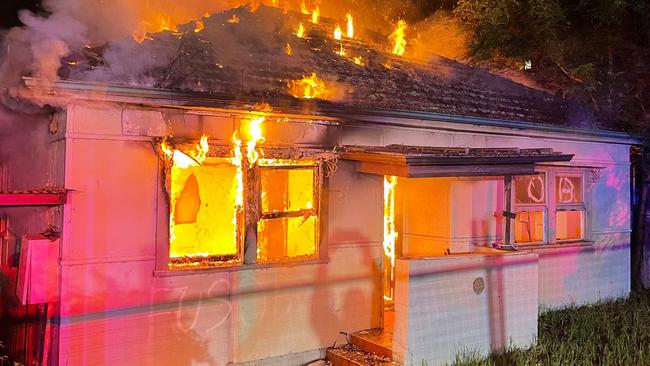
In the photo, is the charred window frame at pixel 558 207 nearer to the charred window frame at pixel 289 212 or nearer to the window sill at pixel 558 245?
the window sill at pixel 558 245

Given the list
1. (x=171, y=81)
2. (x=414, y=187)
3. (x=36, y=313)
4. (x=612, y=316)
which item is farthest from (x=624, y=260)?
(x=36, y=313)

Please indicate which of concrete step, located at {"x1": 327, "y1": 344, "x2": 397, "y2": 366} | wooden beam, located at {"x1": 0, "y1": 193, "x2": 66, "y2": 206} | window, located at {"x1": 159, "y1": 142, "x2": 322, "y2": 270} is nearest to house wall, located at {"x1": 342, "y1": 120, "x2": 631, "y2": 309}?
window, located at {"x1": 159, "y1": 142, "x2": 322, "y2": 270}

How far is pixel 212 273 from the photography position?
6852 millimetres

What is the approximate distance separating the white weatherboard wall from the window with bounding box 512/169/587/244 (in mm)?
2018

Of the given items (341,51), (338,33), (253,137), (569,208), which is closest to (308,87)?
(253,137)

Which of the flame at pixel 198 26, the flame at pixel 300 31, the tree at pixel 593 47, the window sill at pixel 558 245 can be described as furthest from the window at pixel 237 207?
the tree at pixel 593 47

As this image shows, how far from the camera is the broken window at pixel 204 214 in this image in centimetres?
685

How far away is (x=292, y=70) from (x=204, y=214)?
285cm

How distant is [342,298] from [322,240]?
1023 millimetres

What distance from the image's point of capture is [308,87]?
8.22m

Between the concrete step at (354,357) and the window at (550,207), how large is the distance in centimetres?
410

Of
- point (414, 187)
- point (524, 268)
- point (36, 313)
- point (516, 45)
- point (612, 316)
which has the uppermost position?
point (516, 45)

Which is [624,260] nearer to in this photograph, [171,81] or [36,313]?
[171,81]

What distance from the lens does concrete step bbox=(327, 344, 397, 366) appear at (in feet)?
23.6
